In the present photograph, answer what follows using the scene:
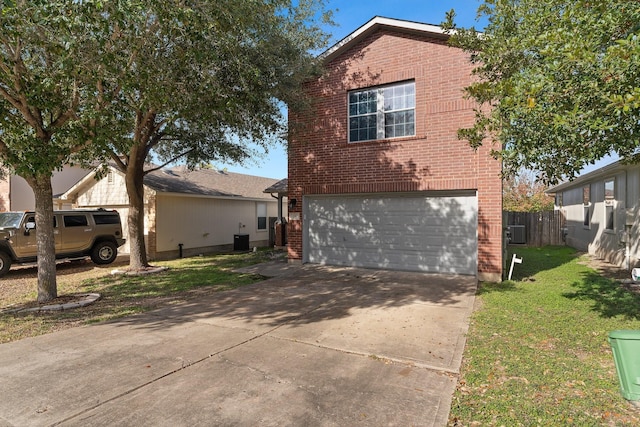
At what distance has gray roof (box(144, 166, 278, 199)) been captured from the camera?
15.8 meters

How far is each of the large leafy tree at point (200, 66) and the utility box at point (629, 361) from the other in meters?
7.06

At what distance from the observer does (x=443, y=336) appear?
5539mm

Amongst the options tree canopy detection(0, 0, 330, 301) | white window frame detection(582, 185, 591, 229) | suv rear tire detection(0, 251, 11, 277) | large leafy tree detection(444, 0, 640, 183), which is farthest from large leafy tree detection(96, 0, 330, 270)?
white window frame detection(582, 185, 591, 229)

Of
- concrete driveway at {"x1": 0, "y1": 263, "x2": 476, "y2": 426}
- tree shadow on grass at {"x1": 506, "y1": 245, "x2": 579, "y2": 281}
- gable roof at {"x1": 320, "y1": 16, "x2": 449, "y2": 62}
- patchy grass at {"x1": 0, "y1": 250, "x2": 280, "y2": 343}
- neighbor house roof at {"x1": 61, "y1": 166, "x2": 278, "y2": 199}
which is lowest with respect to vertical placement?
concrete driveway at {"x1": 0, "y1": 263, "x2": 476, "y2": 426}

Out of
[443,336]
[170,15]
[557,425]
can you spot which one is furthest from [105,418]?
[170,15]

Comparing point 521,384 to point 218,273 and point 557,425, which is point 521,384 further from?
point 218,273

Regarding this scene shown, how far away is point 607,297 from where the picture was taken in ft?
25.1

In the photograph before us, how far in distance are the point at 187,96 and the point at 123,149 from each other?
8.28 ft

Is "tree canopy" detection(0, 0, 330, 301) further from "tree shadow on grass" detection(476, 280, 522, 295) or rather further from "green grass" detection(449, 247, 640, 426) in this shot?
"tree shadow on grass" detection(476, 280, 522, 295)

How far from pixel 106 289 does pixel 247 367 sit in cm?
643

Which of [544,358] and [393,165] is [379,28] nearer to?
[393,165]

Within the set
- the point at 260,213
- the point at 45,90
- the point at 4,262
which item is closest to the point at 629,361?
the point at 45,90

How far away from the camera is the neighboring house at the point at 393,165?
9758 mm

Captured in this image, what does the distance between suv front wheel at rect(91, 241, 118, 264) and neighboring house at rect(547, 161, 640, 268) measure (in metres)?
15.7
